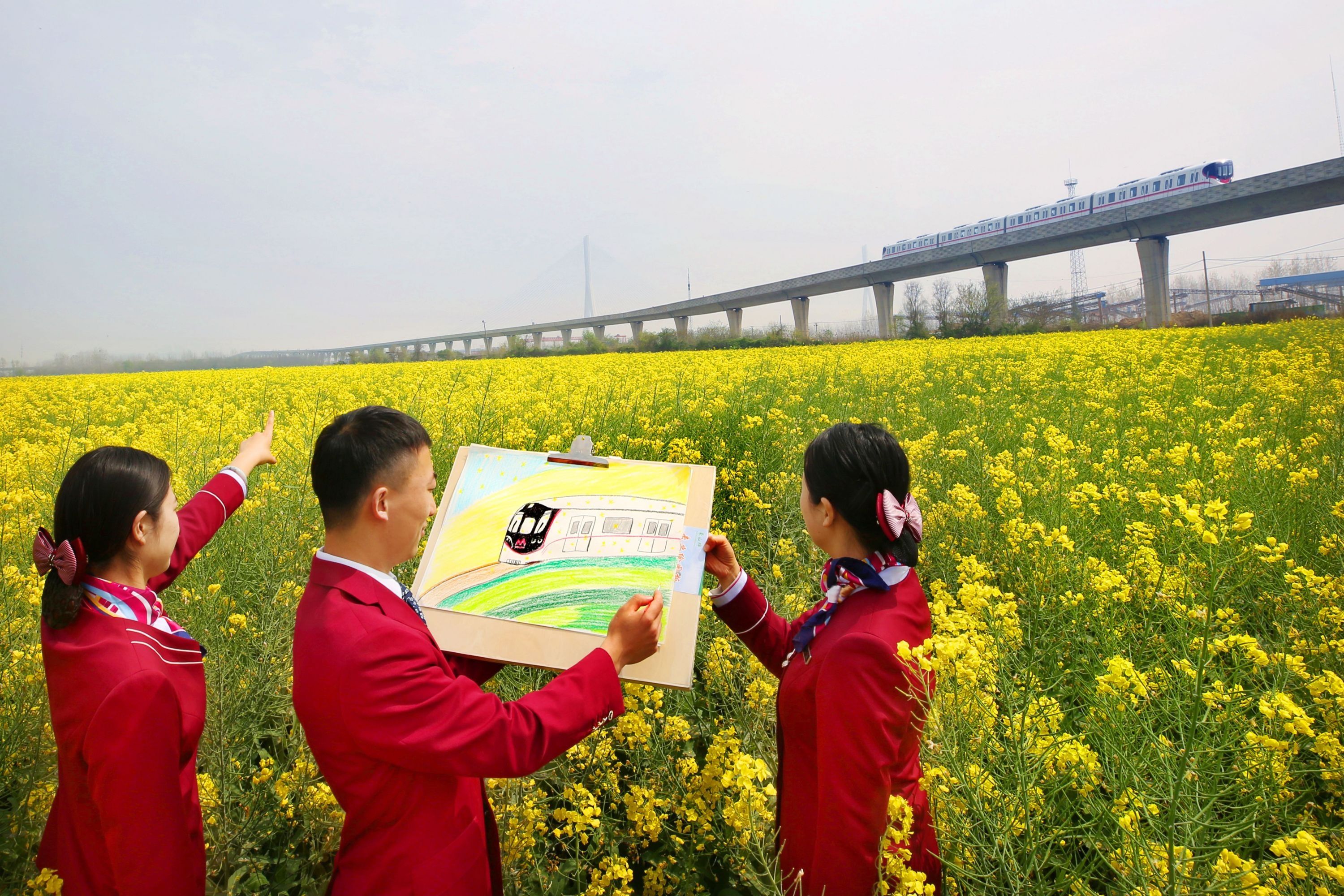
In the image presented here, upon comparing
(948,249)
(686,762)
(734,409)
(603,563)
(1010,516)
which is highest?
(948,249)

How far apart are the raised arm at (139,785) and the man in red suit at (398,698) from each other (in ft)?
1.03

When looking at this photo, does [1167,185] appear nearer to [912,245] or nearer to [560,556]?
[912,245]

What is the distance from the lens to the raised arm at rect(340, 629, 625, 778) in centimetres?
126

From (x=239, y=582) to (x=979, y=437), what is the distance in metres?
5.39

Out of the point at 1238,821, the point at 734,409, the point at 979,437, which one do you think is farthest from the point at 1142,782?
the point at 734,409

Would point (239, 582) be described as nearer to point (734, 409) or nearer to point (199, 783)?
point (199, 783)

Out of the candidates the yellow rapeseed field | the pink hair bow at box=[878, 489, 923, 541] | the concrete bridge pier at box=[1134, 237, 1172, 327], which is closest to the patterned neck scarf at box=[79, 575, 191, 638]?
the yellow rapeseed field

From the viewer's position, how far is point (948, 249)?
1363 inches

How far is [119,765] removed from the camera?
4.33 ft

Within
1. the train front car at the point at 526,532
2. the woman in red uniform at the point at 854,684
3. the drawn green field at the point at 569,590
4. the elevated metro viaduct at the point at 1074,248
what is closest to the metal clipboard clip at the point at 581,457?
the train front car at the point at 526,532

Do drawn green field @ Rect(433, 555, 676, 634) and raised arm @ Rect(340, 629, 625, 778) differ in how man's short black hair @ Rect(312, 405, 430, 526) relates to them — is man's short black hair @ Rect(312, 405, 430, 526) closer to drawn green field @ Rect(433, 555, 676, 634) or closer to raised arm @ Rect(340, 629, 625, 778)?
raised arm @ Rect(340, 629, 625, 778)

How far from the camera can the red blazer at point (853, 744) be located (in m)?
1.37

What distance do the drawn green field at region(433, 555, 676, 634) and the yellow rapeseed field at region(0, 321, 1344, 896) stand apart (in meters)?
0.48

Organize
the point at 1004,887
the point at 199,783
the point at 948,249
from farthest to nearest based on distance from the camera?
the point at 948,249 < the point at 199,783 < the point at 1004,887
